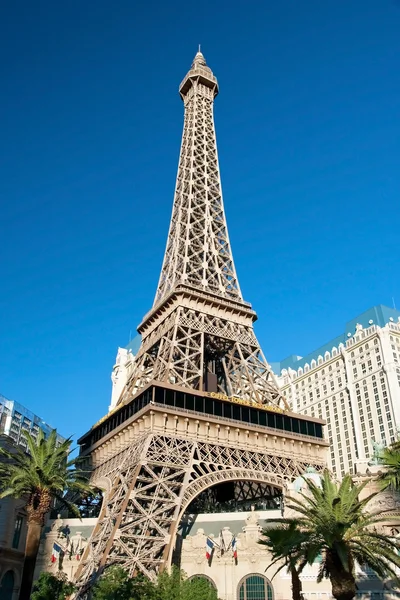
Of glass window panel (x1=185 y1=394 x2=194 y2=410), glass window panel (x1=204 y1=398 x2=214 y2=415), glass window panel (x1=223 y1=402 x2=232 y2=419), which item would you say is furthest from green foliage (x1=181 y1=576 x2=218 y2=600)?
glass window panel (x1=223 y1=402 x2=232 y2=419)

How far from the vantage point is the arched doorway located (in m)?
47.5

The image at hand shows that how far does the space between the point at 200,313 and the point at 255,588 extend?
32308 millimetres

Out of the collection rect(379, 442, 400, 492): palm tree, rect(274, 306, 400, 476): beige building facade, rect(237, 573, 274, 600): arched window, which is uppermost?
rect(274, 306, 400, 476): beige building facade

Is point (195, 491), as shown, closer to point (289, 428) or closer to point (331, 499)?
point (289, 428)

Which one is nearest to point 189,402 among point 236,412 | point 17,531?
point 236,412

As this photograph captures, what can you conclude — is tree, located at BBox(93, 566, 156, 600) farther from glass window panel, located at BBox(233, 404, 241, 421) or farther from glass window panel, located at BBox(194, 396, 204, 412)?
glass window panel, located at BBox(233, 404, 241, 421)

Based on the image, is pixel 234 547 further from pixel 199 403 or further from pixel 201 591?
pixel 199 403

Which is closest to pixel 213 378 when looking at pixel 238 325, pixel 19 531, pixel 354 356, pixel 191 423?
pixel 238 325

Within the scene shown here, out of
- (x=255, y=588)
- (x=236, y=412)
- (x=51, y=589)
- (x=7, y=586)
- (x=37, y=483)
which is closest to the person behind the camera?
(x=37, y=483)

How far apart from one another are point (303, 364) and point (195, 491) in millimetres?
119554

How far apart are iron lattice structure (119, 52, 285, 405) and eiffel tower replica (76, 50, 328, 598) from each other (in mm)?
170

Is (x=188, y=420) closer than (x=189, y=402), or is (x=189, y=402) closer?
(x=188, y=420)

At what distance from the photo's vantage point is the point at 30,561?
3123cm

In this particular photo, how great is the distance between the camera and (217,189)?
85.2 m
